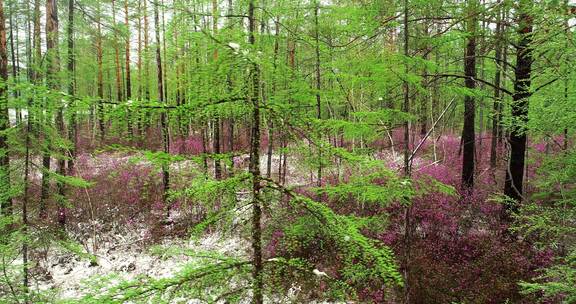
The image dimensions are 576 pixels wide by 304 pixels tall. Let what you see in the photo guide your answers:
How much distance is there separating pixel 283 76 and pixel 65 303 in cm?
263

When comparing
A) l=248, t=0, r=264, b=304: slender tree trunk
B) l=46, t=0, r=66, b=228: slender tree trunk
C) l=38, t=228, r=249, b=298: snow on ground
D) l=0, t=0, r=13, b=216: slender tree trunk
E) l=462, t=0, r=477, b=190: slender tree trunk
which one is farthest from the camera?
l=38, t=228, r=249, b=298: snow on ground

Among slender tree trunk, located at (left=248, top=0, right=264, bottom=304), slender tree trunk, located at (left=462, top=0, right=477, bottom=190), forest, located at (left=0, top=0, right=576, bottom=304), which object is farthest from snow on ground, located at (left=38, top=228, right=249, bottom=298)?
slender tree trunk, located at (left=462, top=0, right=477, bottom=190)

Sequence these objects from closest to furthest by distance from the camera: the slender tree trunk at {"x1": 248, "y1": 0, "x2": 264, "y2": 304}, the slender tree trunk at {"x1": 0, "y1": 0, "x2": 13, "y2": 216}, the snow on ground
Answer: the slender tree trunk at {"x1": 248, "y1": 0, "x2": 264, "y2": 304} < the slender tree trunk at {"x1": 0, "y1": 0, "x2": 13, "y2": 216} < the snow on ground

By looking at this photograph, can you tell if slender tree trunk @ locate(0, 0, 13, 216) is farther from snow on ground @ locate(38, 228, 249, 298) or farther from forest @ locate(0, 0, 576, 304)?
snow on ground @ locate(38, 228, 249, 298)

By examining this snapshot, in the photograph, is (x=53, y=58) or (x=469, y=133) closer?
(x=53, y=58)

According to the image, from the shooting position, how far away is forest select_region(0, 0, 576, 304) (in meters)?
2.72

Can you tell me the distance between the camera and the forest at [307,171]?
2.72 meters

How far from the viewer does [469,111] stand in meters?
10.2

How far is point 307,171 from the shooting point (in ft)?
31.3

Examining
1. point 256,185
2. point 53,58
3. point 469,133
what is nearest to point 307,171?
point 469,133

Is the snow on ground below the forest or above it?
below

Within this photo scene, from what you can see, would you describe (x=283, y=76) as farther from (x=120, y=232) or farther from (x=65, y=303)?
(x=120, y=232)

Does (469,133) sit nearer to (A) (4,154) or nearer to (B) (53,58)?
(B) (53,58)

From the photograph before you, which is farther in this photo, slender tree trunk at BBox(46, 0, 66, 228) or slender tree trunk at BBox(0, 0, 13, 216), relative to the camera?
slender tree trunk at BBox(46, 0, 66, 228)
